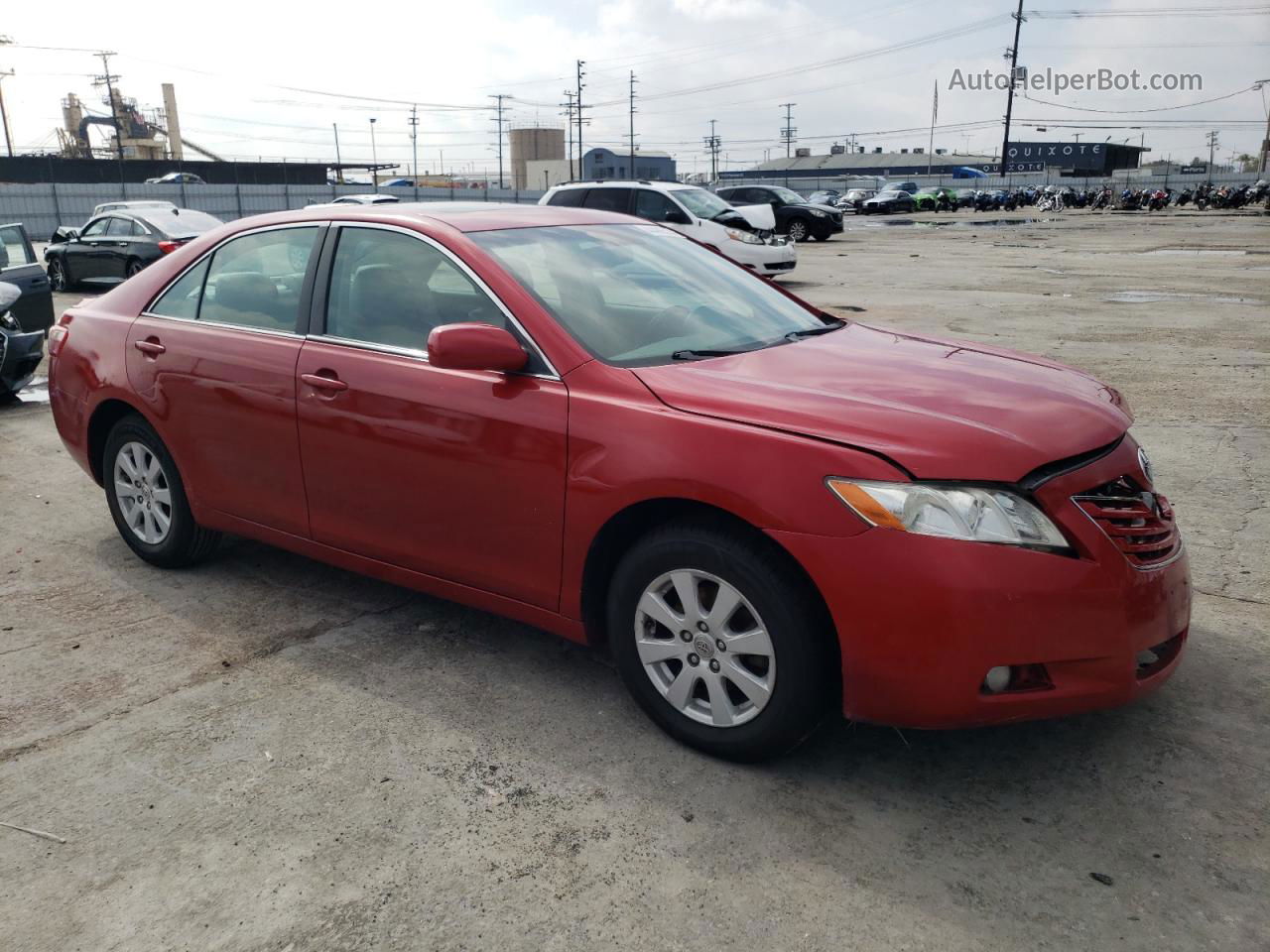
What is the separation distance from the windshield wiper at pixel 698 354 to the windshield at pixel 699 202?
550 inches

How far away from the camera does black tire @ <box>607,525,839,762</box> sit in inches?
110

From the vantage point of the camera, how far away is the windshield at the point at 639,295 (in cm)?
348

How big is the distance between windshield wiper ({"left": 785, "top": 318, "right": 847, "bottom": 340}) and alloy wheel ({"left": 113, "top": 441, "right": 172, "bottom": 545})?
2776 mm

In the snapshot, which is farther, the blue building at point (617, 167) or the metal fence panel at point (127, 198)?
the blue building at point (617, 167)

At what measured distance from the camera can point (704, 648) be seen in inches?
119

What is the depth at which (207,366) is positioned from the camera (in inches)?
167

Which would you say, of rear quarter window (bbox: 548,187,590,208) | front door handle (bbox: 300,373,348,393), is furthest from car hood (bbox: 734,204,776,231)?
front door handle (bbox: 300,373,348,393)

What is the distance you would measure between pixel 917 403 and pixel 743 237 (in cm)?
1425

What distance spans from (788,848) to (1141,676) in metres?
1.08

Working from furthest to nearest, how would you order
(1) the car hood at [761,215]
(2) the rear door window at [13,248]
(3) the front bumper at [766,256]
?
(1) the car hood at [761,215] < (3) the front bumper at [766,256] < (2) the rear door window at [13,248]

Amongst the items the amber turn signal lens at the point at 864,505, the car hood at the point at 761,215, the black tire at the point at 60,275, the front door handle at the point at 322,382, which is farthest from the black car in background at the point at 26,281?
the car hood at the point at 761,215

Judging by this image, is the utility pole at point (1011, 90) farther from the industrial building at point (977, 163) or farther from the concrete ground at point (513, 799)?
the concrete ground at point (513, 799)

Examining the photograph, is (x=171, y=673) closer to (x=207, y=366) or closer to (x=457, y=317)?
(x=207, y=366)

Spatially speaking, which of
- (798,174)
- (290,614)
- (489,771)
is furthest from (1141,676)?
(798,174)
